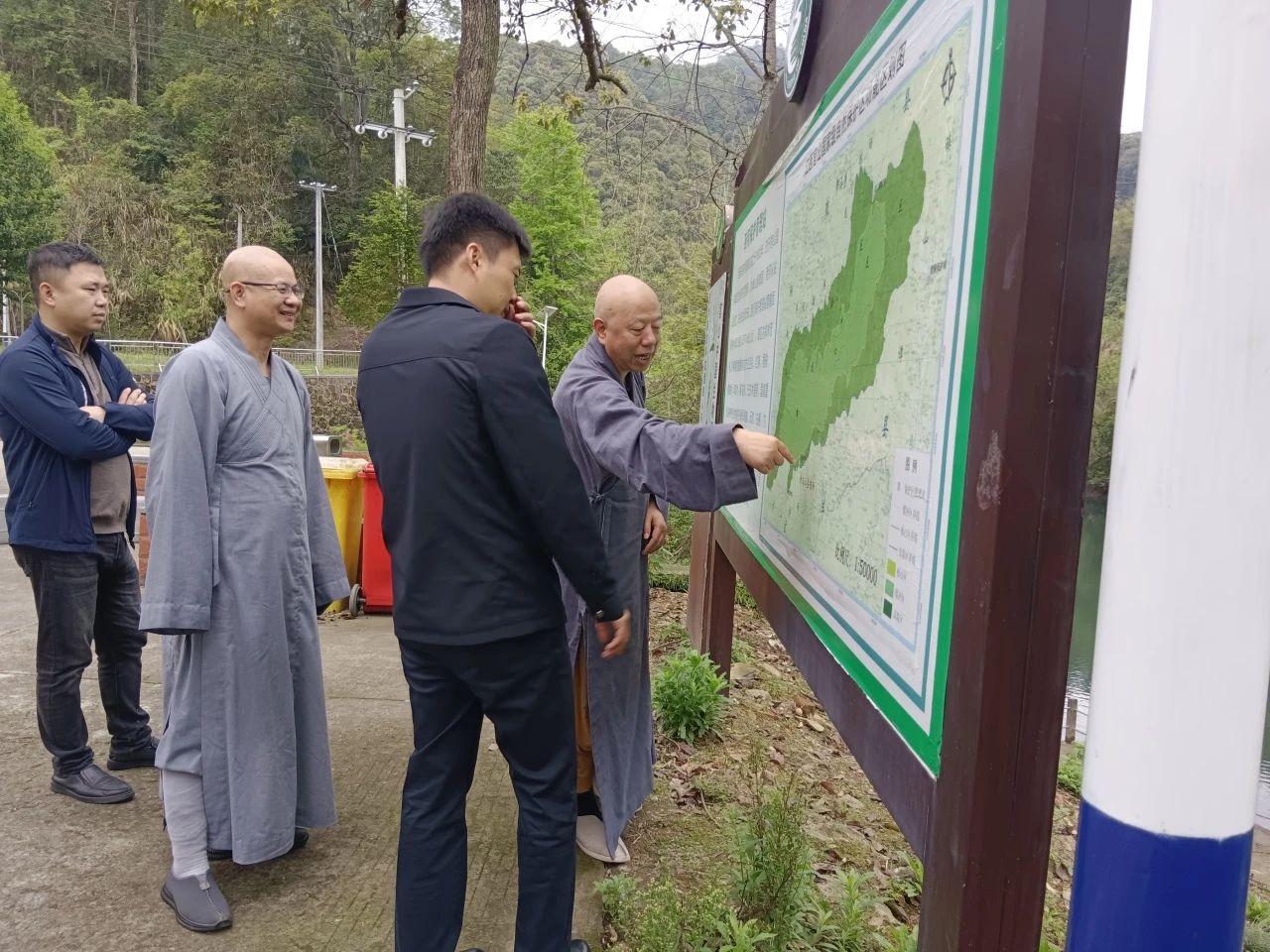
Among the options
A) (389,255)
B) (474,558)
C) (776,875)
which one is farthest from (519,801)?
(389,255)

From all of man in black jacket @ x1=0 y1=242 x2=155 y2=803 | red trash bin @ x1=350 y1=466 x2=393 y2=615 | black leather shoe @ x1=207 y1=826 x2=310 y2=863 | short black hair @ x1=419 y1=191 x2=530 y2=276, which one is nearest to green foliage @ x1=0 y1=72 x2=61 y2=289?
red trash bin @ x1=350 y1=466 x2=393 y2=615

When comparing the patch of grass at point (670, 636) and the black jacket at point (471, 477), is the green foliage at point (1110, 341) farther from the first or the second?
the patch of grass at point (670, 636)

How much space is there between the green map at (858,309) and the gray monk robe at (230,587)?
1475 mm

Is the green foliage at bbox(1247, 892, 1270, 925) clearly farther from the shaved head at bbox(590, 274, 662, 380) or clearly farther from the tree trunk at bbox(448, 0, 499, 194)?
the tree trunk at bbox(448, 0, 499, 194)

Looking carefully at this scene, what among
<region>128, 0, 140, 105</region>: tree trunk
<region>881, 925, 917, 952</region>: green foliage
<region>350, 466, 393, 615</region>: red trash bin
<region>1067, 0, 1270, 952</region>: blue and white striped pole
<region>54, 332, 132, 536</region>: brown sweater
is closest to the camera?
<region>1067, 0, 1270, 952</region>: blue and white striped pole

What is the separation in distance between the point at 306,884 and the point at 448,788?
2.73 feet

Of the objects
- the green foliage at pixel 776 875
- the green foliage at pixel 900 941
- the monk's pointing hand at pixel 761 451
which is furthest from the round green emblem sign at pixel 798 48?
the green foliage at pixel 900 941

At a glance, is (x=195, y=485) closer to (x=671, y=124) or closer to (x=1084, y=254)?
(x=1084, y=254)

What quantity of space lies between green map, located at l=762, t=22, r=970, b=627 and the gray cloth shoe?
1813 mm

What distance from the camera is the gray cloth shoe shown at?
245cm

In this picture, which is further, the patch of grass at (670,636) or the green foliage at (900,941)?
the patch of grass at (670,636)

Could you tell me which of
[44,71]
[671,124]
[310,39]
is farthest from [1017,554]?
→ [44,71]

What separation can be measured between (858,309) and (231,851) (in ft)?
7.66

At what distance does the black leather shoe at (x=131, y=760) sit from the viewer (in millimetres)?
3449
